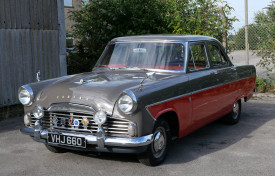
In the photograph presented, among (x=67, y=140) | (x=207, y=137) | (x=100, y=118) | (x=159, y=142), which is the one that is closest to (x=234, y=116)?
(x=207, y=137)

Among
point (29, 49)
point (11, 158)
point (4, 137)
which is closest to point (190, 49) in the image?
point (11, 158)

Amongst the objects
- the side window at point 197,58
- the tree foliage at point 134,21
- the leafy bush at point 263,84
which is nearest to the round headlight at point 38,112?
the side window at point 197,58

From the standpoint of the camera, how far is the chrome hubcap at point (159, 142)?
14.7 ft

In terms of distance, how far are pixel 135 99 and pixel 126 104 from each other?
4.7 inches

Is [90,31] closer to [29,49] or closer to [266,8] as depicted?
[29,49]

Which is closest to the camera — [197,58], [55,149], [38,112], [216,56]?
[38,112]

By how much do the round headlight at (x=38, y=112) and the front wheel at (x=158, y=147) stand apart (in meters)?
1.31

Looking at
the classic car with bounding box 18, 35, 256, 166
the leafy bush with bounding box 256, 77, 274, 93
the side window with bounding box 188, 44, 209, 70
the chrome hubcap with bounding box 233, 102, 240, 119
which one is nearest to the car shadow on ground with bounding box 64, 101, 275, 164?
the chrome hubcap with bounding box 233, 102, 240, 119

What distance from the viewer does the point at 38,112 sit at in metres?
4.53

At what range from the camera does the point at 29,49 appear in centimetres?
863

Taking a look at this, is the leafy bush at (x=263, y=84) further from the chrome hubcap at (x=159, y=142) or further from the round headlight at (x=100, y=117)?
the round headlight at (x=100, y=117)

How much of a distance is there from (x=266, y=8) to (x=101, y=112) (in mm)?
7889

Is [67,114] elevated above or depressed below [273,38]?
below

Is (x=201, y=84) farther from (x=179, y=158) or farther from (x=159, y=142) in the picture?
(x=159, y=142)
